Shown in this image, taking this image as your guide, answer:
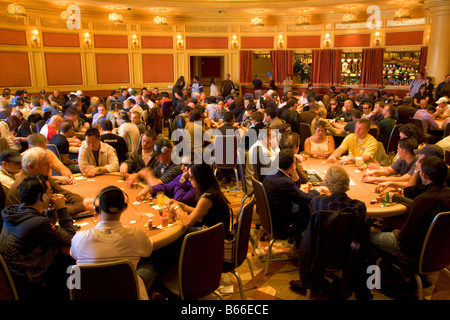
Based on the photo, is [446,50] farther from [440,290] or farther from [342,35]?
[440,290]

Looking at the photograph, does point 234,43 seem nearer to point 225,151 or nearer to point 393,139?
point 393,139

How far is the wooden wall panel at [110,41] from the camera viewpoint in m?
13.7

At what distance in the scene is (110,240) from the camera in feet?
7.53

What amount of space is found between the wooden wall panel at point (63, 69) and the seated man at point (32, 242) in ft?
38.0

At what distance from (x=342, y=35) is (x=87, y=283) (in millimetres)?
14192

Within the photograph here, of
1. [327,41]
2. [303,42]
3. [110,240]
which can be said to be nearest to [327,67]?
[327,41]

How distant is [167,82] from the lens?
50.0 ft

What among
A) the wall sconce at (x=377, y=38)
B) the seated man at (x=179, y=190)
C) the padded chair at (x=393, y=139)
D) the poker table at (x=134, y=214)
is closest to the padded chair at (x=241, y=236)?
the poker table at (x=134, y=214)

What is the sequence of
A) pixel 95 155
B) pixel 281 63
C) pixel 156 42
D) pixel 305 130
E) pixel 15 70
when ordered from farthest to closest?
pixel 281 63
pixel 156 42
pixel 15 70
pixel 305 130
pixel 95 155

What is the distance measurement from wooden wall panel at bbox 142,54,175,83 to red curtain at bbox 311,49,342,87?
5867mm

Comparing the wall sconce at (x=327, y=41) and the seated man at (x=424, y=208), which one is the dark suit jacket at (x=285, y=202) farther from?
the wall sconce at (x=327, y=41)

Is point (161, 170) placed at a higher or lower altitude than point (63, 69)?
lower

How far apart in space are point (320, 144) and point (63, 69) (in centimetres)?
1108
